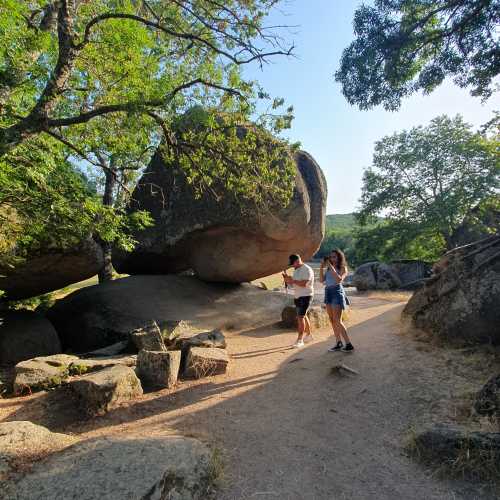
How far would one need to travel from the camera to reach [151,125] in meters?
6.69

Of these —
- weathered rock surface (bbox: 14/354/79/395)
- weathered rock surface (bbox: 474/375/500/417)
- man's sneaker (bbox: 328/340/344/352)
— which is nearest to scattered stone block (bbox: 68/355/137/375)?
weathered rock surface (bbox: 14/354/79/395)

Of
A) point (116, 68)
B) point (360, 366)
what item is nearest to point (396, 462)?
point (360, 366)

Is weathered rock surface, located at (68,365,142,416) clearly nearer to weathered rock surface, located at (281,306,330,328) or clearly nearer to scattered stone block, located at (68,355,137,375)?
scattered stone block, located at (68,355,137,375)

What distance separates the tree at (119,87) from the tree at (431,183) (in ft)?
62.5

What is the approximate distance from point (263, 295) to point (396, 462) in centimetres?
942

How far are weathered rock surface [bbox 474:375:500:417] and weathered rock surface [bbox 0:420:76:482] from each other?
4.91 meters

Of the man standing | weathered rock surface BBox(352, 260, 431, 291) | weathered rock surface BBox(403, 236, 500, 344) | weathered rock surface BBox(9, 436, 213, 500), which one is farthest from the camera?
weathered rock surface BBox(352, 260, 431, 291)

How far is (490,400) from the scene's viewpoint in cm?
404

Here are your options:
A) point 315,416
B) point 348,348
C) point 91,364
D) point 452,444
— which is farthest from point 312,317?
point 452,444

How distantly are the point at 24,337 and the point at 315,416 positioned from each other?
307 inches

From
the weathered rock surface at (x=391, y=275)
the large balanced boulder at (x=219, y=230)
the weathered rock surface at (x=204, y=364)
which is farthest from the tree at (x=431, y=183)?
the weathered rock surface at (x=204, y=364)

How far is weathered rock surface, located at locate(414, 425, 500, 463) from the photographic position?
331 centimetres

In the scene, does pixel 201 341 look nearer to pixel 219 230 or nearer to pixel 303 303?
pixel 303 303

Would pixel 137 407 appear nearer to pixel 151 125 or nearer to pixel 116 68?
pixel 151 125
